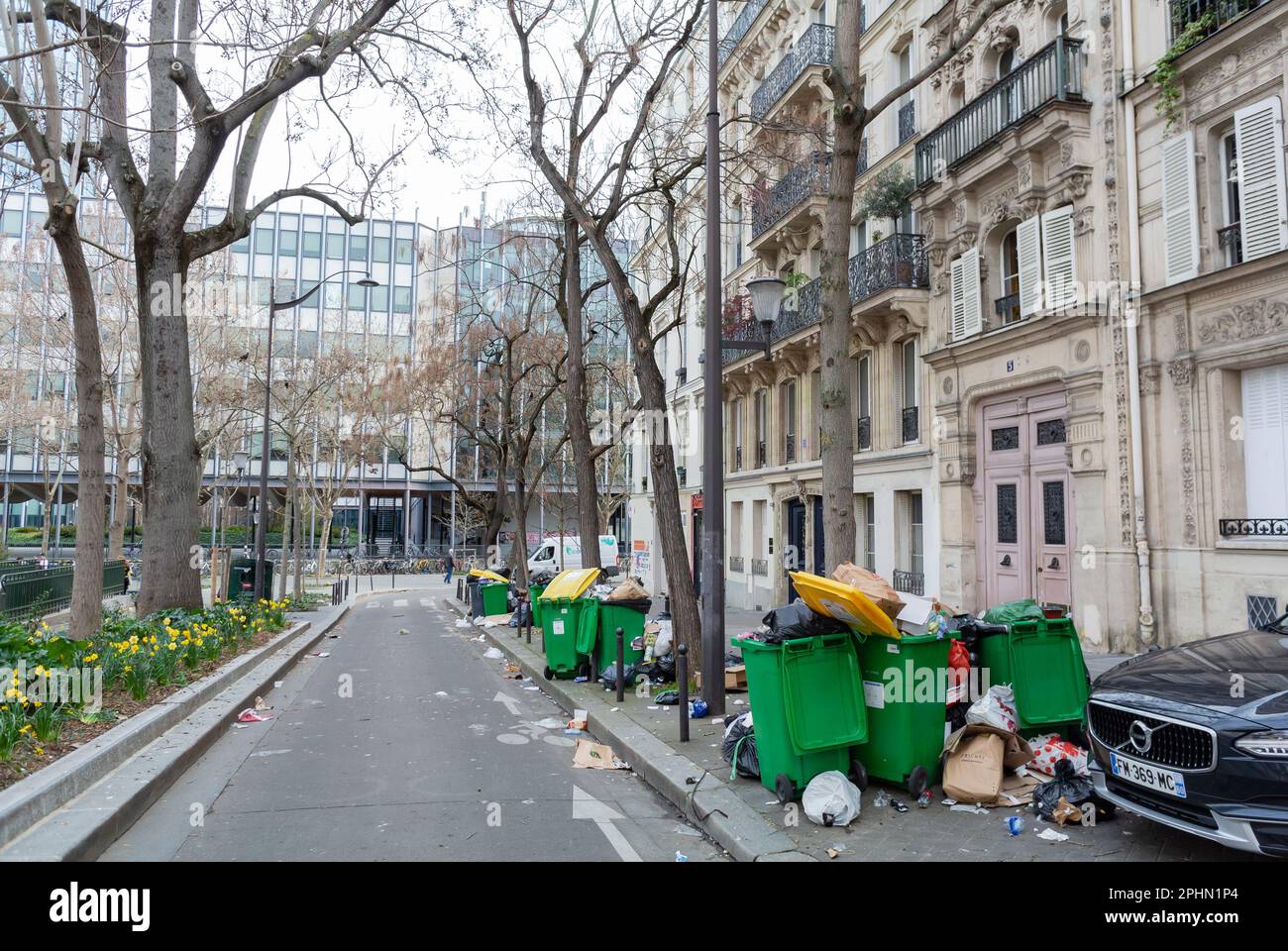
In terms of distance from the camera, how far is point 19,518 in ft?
197

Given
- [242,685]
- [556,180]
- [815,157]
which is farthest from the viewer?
[815,157]

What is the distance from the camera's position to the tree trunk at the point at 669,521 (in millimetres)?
9836

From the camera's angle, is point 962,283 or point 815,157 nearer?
point 962,283

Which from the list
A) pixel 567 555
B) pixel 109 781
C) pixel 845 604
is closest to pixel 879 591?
pixel 845 604

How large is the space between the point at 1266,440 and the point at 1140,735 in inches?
318

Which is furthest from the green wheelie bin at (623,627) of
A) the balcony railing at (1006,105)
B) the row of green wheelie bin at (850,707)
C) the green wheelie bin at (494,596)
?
the green wheelie bin at (494,596)

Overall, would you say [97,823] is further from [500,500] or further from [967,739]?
[500,500]

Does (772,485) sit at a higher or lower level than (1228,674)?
higher

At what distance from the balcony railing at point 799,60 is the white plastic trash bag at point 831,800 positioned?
16351 mm

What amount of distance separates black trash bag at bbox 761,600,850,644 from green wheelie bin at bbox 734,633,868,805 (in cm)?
6

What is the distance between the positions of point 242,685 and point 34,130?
6.81m

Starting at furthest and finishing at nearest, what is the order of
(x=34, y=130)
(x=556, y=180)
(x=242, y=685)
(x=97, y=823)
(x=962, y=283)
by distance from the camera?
(x=962, y=283)
(x=556, y=180)
(x=242, y=685)
(x=34, y=130)
(x=97, y=823)

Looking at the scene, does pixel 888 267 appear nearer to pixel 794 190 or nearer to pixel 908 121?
pixel 908 121
